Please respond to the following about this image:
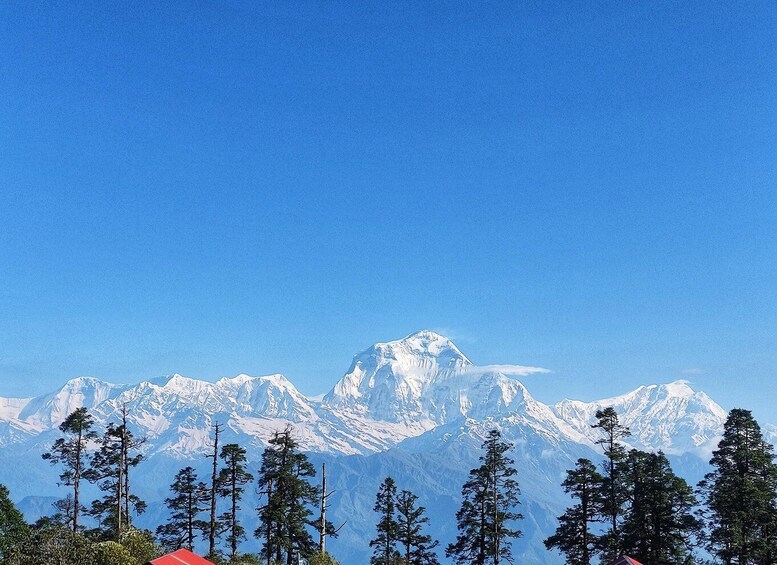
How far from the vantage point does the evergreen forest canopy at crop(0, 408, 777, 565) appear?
5819 centimetres

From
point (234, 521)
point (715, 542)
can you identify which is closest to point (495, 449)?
point (715, 542)

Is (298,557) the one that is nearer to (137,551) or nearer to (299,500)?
(299,500)

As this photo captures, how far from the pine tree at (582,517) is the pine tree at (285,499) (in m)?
23.1

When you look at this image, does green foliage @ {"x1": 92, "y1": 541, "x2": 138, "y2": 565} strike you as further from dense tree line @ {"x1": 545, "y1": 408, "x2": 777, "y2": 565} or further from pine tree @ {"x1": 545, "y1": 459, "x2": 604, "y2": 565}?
dense tree line @ {"x1": 545, "y1": 408, "x2": 777, "y2": 565}

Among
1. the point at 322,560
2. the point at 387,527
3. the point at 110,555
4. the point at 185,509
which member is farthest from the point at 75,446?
the point at 387,527

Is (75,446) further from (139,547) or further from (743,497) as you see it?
(743,497)

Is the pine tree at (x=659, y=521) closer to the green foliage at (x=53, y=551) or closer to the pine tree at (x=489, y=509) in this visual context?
the pine tree at (x=489, y=509)

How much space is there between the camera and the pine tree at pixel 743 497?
192 ft

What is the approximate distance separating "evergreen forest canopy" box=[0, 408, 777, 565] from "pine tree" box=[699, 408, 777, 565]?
0.10 meters

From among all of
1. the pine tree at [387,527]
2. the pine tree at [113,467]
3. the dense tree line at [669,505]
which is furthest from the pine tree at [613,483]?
the pine tree at [113,467]

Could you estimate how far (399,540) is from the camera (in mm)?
80812

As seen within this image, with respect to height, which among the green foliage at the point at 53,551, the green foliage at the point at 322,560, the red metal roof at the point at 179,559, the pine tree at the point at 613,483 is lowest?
the green foliage at the point at 322,560

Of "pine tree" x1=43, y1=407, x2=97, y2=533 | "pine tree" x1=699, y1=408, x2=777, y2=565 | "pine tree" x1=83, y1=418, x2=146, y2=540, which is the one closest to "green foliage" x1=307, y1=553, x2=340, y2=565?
"pine tree" x1=83, y1=418, x2=146, y2=540

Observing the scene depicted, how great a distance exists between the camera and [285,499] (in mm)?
71500
